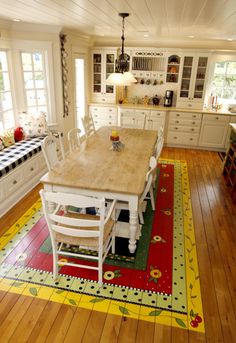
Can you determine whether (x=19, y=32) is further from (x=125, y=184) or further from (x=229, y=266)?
(x=229, y=266)

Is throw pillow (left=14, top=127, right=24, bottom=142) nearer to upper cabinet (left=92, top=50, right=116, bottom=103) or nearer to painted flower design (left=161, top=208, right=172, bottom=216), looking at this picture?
painted flower design (left=161, top=208, right=172, bottom=216)

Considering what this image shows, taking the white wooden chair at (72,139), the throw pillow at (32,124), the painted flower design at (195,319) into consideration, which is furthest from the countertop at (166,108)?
the painted flower design at (195,319)

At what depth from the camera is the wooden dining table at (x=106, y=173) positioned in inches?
92.4

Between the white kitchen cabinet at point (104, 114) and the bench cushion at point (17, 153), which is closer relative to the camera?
the bench cushion at point (17, 153)

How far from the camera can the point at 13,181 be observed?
3.40m

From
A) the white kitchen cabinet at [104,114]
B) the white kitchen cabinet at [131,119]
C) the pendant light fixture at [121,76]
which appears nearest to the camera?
the pendant light fixture at [121,76]

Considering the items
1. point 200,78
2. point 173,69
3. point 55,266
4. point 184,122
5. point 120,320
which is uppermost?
point 173,69

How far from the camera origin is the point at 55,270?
7.48ft

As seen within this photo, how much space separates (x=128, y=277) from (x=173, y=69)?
16.2 ft

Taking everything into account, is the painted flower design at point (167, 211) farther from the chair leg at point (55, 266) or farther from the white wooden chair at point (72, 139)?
the chair leg at point (55, 266)

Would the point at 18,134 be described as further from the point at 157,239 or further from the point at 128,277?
the point at 128,277

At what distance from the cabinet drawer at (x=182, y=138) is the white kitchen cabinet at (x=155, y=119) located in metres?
0.34

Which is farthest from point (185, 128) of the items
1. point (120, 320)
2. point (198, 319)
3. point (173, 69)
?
point (120, 320)

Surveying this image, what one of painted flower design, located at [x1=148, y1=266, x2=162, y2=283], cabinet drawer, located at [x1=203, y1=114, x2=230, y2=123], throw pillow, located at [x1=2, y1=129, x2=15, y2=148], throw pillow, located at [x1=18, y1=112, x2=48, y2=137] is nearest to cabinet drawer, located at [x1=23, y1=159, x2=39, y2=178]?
throw pillow, located at [x1=2, y1=129, x2=15, y2=148]
